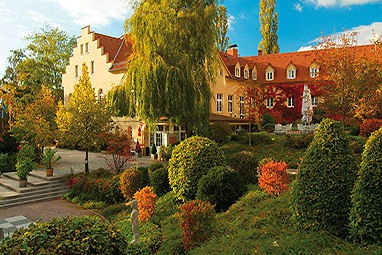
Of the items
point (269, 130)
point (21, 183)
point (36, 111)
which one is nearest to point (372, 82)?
point (269, 130)

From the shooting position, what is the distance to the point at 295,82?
115 feet

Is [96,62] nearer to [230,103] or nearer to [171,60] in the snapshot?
[230,103]

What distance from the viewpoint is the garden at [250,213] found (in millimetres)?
4207

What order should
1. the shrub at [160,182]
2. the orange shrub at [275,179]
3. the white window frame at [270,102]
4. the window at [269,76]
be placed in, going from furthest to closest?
the window at [269,76]
the white window frame at [270,102]
the shrub at [160,182]
the orange shrub at [275,179]

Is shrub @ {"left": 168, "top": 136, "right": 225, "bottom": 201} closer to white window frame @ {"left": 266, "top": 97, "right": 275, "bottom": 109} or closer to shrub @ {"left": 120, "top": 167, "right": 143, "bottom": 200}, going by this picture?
shrub @ {"left": 120, "top": 167, "right": 143, "bottom": 200}

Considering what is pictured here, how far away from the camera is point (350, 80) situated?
16922mm

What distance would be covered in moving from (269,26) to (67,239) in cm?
4651

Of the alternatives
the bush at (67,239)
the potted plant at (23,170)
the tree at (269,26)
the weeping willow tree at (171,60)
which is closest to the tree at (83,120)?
the weeping willow tree at (171,60)

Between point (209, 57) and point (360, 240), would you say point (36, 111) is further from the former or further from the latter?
point (360, 240)

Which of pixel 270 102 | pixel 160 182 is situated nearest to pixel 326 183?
pixel 160 182

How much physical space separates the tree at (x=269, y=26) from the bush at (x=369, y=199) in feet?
141

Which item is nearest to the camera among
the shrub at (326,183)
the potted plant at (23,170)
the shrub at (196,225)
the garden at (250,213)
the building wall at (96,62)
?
the garden at (250,213)

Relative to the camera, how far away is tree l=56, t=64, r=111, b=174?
1588 centimetres

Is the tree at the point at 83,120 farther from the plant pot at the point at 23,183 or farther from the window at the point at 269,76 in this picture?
the window at the point at 269,76
